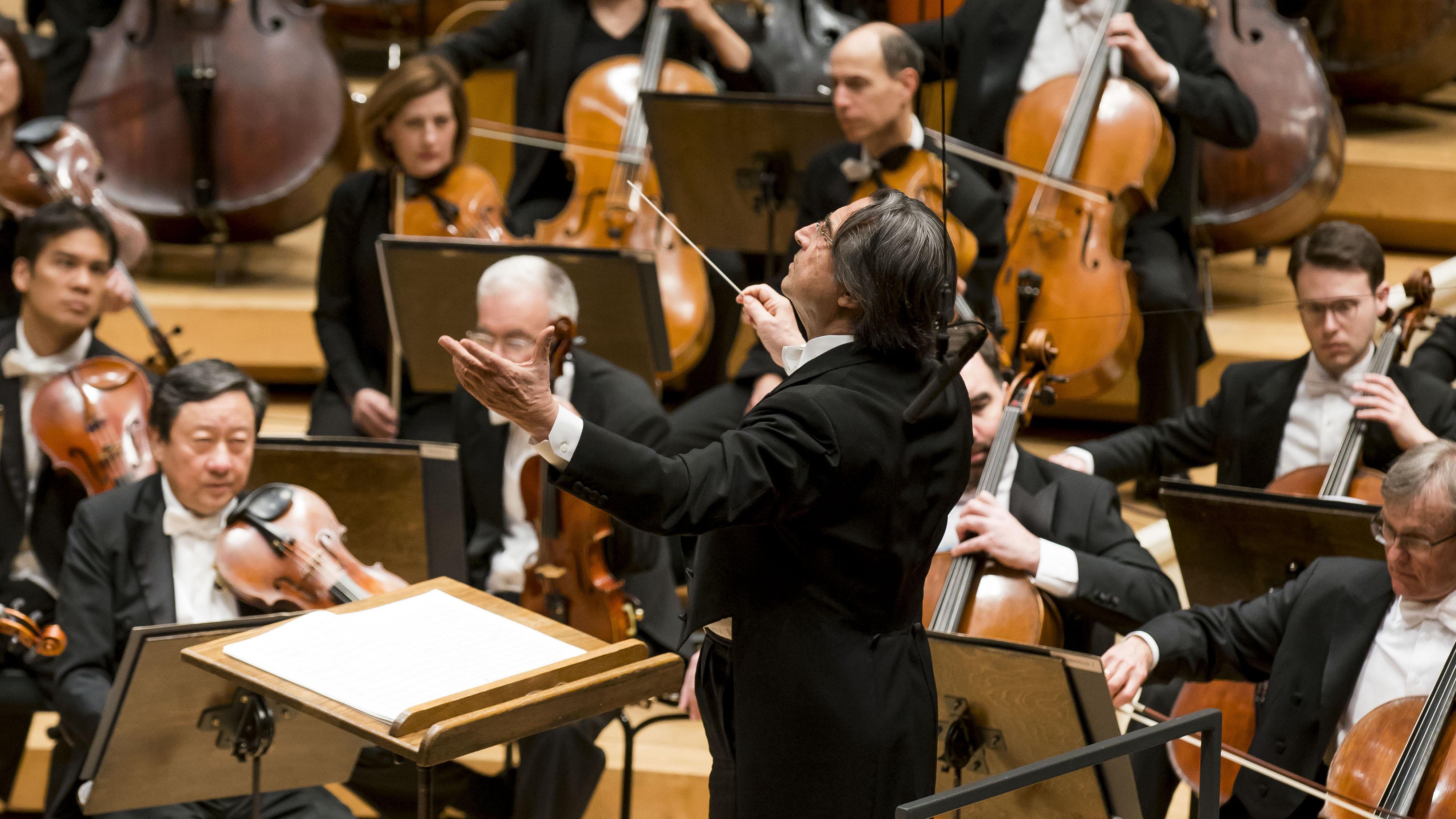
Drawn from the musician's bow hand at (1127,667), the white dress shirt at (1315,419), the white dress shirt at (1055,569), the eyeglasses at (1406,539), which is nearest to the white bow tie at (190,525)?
the white dress shirt at (1055,569)

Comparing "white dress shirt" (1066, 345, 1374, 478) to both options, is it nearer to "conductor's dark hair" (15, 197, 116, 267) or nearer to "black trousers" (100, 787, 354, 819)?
"black trousers" (100, 787, 354, 819)

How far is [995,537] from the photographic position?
225 centimetres

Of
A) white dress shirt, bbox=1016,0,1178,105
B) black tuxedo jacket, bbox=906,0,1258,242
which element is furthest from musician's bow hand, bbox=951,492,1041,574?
white dress shirt, bbox=1016,0,1178,105

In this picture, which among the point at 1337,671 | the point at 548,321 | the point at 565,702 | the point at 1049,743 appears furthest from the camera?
the point at 548,321

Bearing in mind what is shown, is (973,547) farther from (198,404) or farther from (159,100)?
(159,100)

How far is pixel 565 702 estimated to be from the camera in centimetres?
149

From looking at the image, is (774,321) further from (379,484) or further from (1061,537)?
(379,484)

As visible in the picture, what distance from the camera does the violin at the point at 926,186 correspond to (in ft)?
10.0

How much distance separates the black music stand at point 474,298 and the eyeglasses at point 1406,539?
128 centimetres

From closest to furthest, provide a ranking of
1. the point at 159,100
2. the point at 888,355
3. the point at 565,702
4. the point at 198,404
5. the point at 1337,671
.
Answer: the point at 565,702, the point at 888,355, the point at 1337,671, the point at 198,404, the point at 159,100

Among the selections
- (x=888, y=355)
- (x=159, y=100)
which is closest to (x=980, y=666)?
(x=888, y=355)

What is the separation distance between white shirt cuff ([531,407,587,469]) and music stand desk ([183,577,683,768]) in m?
0.20

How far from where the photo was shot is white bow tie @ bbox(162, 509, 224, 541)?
8.07ft

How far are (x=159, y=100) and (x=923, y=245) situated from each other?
276 centimetres
